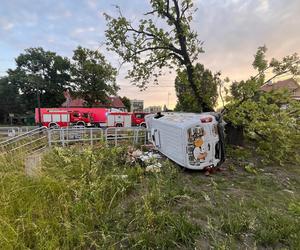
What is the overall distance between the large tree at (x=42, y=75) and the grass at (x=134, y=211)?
3779cm

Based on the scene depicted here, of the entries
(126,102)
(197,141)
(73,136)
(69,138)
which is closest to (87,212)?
(197,141)

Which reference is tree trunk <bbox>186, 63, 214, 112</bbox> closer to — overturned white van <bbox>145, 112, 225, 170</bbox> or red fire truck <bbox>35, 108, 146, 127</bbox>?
overturned white van <bbox>145, 112, 225, 170</bbox>

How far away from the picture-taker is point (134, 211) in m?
4.33

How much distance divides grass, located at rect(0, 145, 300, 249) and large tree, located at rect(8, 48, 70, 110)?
3779 centimetres

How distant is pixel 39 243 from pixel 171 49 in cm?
1031

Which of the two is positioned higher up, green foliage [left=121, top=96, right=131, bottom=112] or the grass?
green foliage [left=121, top=96, right=131, bottom=112]

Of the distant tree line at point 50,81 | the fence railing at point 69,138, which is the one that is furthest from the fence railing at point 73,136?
the distant tree line at point 50,81

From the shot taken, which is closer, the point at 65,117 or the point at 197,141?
the point at 197,141

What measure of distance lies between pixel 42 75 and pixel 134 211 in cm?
4219

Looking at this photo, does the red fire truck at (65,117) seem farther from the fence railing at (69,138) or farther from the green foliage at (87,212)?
the green foliage at (87,212)

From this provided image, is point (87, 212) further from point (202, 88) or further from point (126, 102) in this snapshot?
point (126, 102)

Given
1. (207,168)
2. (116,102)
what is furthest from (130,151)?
(116,102)

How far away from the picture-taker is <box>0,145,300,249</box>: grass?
353 cm

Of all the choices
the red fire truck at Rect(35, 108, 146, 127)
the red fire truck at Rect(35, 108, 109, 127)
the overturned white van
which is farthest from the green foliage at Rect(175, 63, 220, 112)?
the red fire truck at Rect(35, 108, 109, 127)
